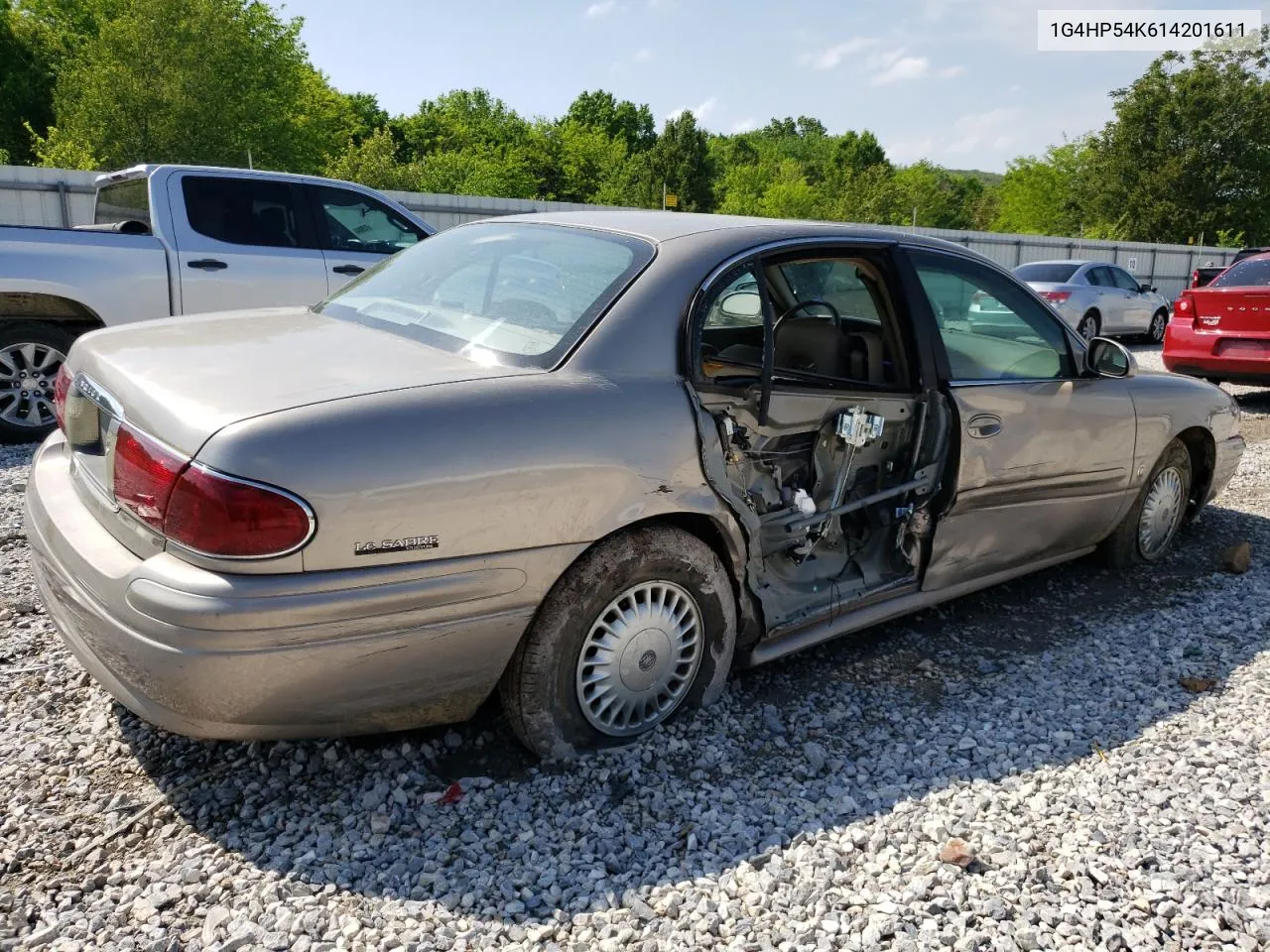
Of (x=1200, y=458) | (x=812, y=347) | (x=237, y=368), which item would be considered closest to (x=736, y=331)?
(x=812, y=347)

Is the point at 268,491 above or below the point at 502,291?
below

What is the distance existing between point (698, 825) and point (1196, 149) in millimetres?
50014

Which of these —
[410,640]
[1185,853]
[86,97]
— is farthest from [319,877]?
[86,97]

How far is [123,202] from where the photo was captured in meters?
7.40

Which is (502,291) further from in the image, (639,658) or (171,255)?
(171,255)

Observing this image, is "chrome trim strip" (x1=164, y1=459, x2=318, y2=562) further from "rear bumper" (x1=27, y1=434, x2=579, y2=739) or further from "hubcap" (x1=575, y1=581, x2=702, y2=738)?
"hubcap" (x1=575, y1=581, x2=702, y2=738)

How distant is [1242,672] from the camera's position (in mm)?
3637

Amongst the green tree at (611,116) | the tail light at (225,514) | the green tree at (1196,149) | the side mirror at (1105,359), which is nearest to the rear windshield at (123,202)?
the tail light at (225,514)

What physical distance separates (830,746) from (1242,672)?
1.78m

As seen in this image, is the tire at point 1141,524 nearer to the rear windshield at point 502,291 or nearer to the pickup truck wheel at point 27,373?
the rear windshield at point 502,291

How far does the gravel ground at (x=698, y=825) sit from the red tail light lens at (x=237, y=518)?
0.79m

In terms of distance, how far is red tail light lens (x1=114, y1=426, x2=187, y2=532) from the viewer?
2244 mm

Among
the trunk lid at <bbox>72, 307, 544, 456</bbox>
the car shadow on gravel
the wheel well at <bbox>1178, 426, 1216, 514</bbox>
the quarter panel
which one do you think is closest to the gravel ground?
the car shadow on gravel

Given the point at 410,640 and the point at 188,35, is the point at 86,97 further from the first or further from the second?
the point at 410,640
